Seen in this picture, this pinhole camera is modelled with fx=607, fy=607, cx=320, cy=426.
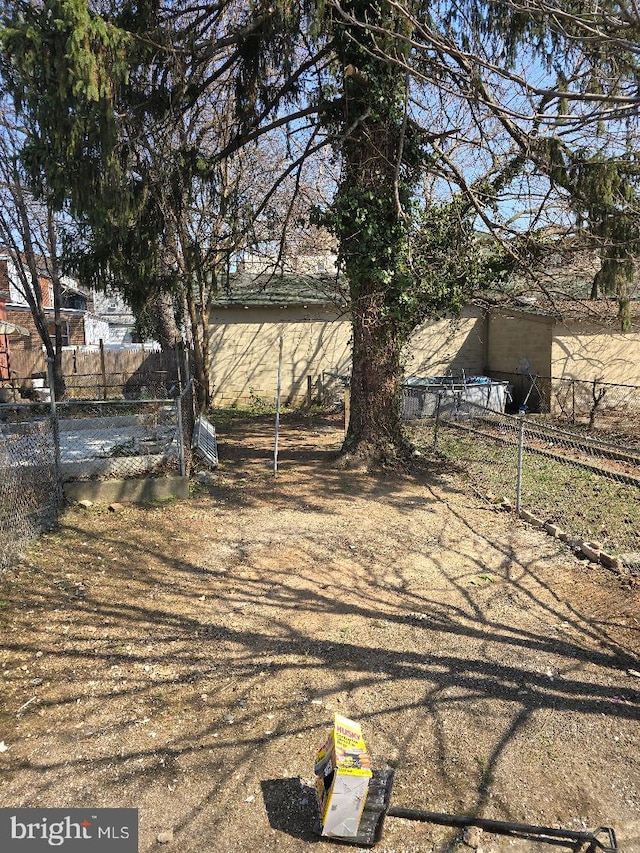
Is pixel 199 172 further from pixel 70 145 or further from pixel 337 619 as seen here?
pixel 337 619

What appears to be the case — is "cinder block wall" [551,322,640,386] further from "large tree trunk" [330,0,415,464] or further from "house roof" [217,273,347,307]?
"large tree trunk" [330,0,415,464]

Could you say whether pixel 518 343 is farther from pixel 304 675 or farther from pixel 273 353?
pixel 304 675

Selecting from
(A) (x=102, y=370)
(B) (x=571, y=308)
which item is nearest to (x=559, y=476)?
(B) (x=571, y=308)

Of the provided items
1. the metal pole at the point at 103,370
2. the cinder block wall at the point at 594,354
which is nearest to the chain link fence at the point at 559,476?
the cinder block wall at the point at 594,354

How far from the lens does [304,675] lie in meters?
3.94

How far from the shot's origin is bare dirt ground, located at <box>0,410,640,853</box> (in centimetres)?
285

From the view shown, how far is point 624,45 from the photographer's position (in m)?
4.05

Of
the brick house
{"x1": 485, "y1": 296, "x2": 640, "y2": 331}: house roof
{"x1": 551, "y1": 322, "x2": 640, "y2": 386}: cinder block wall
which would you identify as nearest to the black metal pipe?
{"x1": 485, "y1": 296, "x2": 640, "y2": 331}: house roof

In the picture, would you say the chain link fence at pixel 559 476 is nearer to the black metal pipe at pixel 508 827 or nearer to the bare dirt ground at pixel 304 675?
the bare dirt ground at pixel 304 675

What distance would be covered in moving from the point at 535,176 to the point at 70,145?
644cm

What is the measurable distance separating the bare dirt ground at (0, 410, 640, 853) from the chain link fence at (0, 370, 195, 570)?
349 mm

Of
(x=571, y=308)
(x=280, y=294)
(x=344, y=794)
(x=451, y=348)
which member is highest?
(x=280, y=294)

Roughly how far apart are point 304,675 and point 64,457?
6218mm

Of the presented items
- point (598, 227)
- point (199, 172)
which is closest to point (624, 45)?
point (598, 227)
